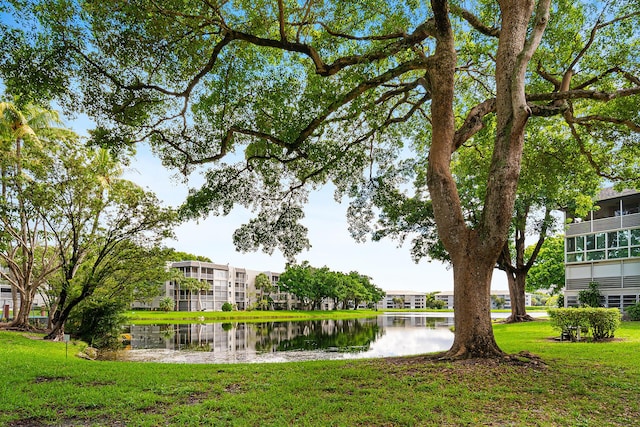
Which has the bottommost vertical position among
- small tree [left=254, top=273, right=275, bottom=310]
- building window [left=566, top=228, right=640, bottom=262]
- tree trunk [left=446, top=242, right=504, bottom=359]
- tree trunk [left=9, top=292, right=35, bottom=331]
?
small tree [left=254, top=273, right=275, bottom=310]

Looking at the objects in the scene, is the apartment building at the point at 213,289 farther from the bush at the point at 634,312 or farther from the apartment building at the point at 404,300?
the bush at the point at 634,312

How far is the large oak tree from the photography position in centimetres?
778

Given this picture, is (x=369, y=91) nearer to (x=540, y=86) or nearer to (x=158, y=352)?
(x=540, y=86)

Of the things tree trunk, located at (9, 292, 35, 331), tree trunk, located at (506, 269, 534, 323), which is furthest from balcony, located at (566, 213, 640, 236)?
tree trunk, located at (9, 292, 35, 331)

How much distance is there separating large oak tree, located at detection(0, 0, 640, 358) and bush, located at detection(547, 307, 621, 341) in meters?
4.61

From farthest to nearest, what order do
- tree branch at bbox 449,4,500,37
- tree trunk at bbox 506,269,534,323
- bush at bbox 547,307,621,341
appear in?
tree trunk at bbox 506,269,534,323 < bush at bbox 547,307,621,341 < tree branch at bbox 449,4,500,37

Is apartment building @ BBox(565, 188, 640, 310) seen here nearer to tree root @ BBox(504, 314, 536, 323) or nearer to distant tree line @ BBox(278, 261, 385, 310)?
tree root @ BBox(504, 314, 536, 323)

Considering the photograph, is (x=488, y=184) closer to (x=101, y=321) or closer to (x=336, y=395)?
(x=336, y=395)

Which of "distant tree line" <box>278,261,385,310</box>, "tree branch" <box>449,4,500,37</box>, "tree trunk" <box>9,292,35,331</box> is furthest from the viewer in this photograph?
"distant tree line" <box>278,261,385,310</box>

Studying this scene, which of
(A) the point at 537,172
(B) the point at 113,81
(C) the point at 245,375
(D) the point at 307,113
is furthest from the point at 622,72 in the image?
(B) the point at 113,81

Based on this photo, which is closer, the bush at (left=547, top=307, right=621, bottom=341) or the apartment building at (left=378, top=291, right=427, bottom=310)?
the bush at (left=547, top=307, right=621, bottom=341)

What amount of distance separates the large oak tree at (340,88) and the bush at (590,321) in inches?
181

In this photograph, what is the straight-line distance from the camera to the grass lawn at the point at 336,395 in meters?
4.84

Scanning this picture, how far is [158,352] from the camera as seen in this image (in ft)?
55.4
